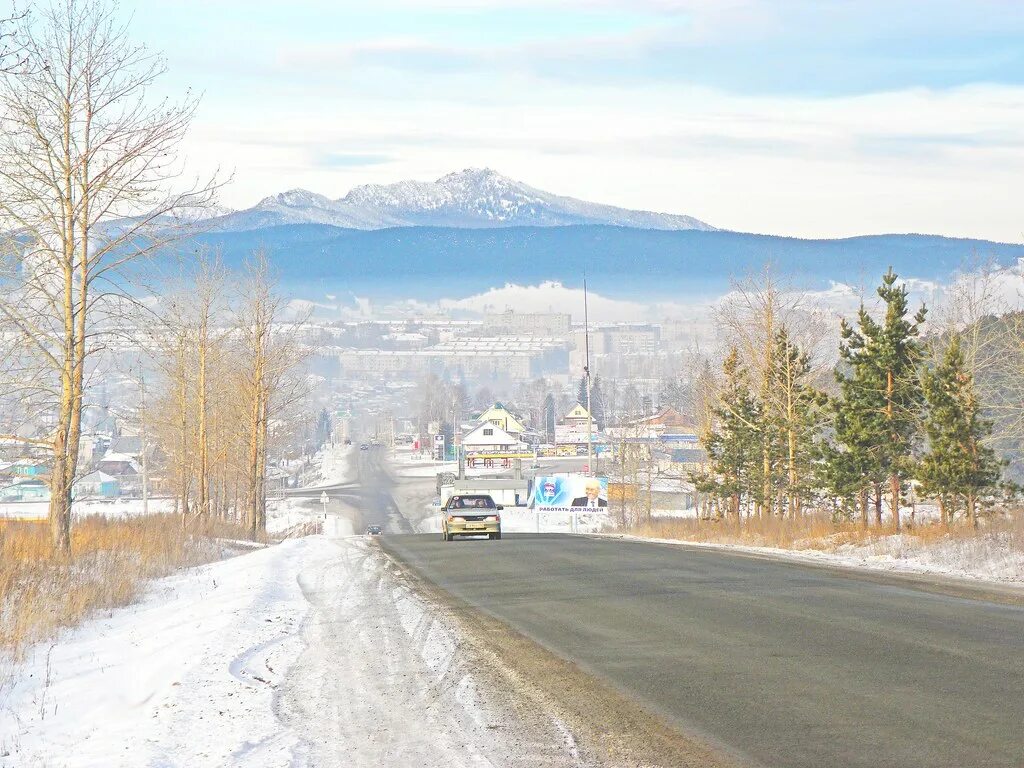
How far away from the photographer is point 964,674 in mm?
10297

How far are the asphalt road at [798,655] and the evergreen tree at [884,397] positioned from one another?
17.0 m

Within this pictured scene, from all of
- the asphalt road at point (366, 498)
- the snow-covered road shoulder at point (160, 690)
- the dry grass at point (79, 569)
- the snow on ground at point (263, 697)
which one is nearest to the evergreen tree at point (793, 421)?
the dry grass at point (79, 569)

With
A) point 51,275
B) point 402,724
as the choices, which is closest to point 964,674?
point 402,724

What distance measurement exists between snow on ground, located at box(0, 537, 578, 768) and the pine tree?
2069cm

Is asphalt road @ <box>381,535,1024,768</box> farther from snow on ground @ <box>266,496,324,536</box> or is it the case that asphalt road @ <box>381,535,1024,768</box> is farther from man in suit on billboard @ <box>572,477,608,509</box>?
man in suit on billboard @ <box>572,477,608,509</box>

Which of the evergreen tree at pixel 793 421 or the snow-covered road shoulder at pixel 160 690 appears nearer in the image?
the snow-covered road shoulder at pixel 160 690

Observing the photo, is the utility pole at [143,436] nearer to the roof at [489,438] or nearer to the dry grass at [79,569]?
the dry grass at [79,569]

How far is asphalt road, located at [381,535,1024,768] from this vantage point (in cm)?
801

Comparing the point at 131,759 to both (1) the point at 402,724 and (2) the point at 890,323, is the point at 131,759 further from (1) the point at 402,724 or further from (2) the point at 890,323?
(2) the point at 890,323

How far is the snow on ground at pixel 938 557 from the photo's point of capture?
21000mm

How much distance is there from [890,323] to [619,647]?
27.4 m

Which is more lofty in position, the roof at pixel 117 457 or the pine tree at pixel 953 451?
the pine tree at pixel 953 451

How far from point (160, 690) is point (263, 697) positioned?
0.95 m

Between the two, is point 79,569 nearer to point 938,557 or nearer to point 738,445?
point 938,557
